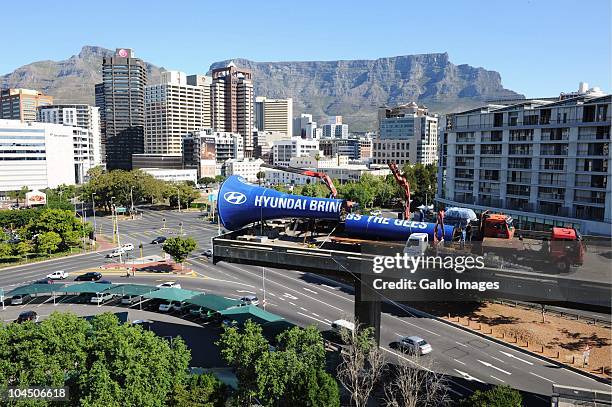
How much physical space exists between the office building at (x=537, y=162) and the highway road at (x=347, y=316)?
3391 centimetres

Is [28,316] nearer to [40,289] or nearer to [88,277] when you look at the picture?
[40,289]

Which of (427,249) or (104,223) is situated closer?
(427,249)

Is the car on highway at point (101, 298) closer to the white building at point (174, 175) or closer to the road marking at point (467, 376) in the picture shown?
the road marking at point (467, 376)

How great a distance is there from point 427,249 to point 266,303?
74.4ft

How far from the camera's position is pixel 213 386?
2370 cm

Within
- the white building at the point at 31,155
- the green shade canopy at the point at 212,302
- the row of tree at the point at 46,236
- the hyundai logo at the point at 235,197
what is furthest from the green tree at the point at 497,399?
the white building at the point at 31,155

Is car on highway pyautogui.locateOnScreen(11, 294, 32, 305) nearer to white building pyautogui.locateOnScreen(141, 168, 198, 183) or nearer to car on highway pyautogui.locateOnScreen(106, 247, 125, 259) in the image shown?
car on highway pyautogui.locateOnScreen(106, 247, 125, 259)

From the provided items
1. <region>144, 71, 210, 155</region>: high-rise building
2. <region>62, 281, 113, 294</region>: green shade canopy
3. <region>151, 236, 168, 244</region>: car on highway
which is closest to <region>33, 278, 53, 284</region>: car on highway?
<region>62, 281, 113, 294</region>: green shade canopy

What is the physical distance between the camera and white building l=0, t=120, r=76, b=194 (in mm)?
122250

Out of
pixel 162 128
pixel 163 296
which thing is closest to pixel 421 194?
pixel 163 296

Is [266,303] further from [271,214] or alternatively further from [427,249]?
[427,249]

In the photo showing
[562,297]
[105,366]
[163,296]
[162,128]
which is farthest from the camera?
[162,128]

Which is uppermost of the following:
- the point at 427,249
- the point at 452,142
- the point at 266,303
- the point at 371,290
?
the point at 452,142

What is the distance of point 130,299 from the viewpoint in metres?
44.3
